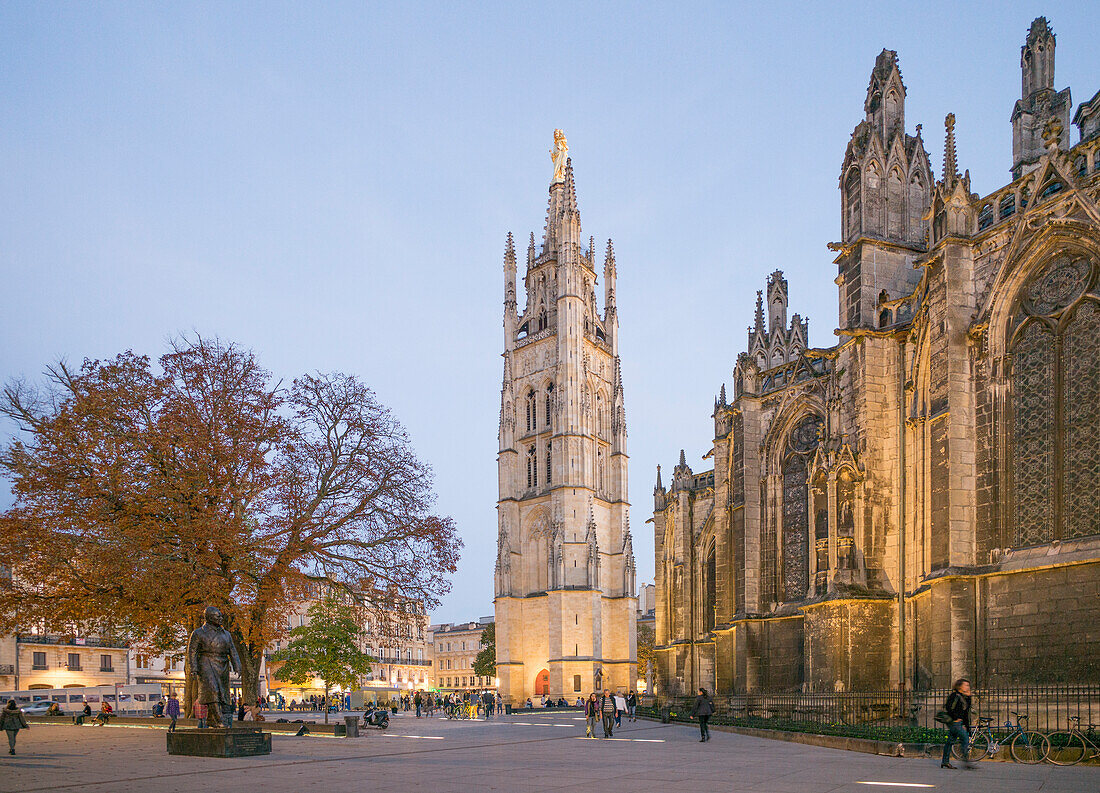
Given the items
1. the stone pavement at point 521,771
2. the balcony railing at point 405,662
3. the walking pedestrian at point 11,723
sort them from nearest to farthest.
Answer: the stone pavement at point 521,771 → the walking pedestrian at point 11,723 → the balcony railing at point 405,662

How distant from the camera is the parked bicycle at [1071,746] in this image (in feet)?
42.0

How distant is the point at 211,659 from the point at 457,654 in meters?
106

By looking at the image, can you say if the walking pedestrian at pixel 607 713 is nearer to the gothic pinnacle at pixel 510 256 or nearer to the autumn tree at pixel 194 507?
the autumn tree at pixel 194 507

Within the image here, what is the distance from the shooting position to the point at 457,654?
118 m

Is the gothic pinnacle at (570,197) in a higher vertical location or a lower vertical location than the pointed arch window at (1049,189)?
higher

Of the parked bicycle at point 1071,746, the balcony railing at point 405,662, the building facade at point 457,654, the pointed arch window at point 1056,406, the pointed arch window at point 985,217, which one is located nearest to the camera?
the parked bicycle at point 1071,746

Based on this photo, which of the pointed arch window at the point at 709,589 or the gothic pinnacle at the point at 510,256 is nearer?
the pointed arch window at the point at 709,589

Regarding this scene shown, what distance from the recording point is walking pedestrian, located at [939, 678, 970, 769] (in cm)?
1285

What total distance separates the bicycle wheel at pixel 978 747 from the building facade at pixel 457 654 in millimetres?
103511

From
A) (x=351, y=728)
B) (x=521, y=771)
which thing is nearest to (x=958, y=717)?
(x=521, y=771)

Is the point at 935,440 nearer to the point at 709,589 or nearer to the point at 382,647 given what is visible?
the point at 709,589

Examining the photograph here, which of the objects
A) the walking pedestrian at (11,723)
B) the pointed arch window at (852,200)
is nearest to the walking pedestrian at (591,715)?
the walking pedestrian at (11,723)

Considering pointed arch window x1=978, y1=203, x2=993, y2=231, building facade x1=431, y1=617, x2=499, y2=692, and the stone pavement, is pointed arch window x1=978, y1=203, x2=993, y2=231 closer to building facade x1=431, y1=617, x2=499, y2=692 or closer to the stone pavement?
the stone pavement

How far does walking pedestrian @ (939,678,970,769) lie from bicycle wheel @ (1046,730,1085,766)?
4.41ft
